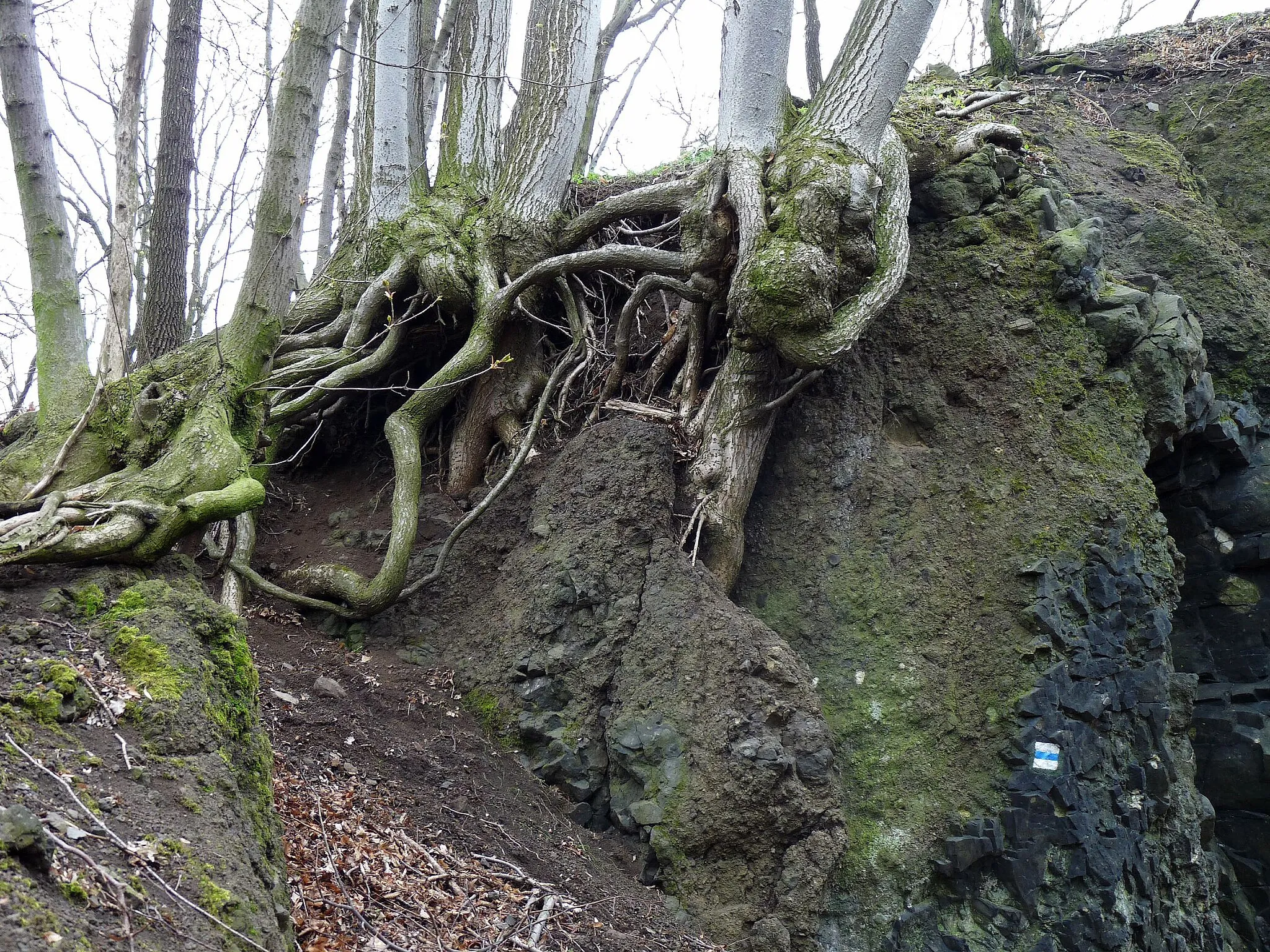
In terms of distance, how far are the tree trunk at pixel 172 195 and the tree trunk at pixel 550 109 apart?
2.32 meters

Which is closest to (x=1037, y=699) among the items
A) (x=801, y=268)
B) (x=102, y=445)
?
(x=801, y=268)

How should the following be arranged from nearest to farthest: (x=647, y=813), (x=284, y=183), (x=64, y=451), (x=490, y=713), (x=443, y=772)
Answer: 1. (x=64, y=451)
2. (x=443, y=772)
3. (x=647, y=813)
4. (x=490, y=713)
5. (x=284, y=183)

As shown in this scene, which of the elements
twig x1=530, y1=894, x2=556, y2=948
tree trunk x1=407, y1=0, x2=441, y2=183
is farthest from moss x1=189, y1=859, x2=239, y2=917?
tree trunk x1=407, y1=0, x2=441, y2=183

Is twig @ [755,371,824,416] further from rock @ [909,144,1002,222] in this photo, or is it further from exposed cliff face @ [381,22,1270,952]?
rock @ [909,144,1002,222]

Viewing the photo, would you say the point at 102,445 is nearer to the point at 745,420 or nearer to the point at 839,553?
the point at 745,420

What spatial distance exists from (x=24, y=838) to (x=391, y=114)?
18.7 feet

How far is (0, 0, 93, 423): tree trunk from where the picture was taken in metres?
3.74

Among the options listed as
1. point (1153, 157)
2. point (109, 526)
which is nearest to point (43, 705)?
point (109, 526)

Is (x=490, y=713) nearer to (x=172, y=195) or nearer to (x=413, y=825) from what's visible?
(x=413, y=825)

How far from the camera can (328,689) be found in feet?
14.3

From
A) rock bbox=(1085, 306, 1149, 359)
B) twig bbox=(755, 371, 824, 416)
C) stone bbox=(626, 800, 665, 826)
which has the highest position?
rock bbox=(1085, 306, 1149, 359)

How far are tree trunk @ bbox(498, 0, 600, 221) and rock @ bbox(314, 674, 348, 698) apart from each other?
137 inches

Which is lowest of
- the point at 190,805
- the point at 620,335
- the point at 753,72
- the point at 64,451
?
the point at 190,805

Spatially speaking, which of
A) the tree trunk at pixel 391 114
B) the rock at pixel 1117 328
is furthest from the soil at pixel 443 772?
the rock at pixel 1117 328
